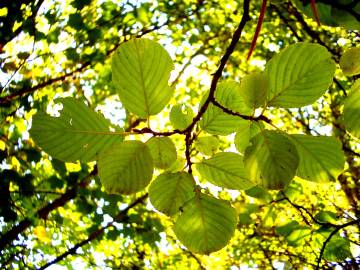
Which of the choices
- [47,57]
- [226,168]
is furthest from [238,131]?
[47,57]

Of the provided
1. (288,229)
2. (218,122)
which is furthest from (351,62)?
(288,229)

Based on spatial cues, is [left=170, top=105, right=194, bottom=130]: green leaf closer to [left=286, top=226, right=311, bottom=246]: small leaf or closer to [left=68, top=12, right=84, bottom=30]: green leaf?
[left=286, top=226, right=311, bottom=246]: small leaf

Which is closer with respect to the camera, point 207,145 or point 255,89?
point 255,89

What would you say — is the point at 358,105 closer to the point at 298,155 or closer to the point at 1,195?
the point at 298,155

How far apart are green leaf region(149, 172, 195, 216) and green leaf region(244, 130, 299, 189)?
0.09 m

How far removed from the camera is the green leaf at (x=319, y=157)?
0.40 metres

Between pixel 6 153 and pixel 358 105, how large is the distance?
7.04 ft

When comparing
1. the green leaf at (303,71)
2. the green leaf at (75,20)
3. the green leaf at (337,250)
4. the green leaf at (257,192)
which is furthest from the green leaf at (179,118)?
the green leaf at (75,20)

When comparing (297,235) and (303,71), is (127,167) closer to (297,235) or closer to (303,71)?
(303,71)

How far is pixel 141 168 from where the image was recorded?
400mm

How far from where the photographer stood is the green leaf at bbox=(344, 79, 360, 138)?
1.21 feet

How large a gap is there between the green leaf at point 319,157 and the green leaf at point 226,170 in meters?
0.08

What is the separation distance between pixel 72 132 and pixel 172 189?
151mm

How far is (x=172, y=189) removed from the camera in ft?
1.44
